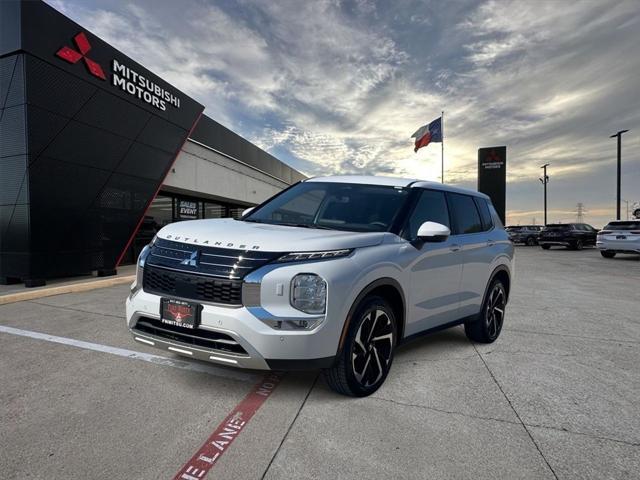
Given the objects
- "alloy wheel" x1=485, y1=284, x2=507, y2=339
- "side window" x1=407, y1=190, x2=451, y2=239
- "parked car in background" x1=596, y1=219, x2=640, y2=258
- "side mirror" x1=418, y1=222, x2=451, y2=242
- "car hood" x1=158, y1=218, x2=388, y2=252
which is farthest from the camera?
"parked car in background" x1=596, y1=219, x2=640, y2=258

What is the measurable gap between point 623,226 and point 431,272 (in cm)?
1785

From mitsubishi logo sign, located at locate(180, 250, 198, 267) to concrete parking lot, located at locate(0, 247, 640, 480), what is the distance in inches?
41.3

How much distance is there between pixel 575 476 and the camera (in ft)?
7.13

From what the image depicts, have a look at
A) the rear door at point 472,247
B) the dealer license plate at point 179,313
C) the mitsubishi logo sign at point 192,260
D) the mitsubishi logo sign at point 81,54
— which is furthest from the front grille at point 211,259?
the mitsubishi logo sign at point 81,54

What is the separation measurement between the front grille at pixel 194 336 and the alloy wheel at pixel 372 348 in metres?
0.89

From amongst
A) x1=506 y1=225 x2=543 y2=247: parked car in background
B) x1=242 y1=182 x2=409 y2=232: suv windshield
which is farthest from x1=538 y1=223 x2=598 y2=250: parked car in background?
x1=242 y1=182 x2=409 y2=232: suv windshield

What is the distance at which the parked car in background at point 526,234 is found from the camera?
101 feet

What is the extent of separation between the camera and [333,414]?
2809 mm

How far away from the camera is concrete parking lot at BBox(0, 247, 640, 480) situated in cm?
224

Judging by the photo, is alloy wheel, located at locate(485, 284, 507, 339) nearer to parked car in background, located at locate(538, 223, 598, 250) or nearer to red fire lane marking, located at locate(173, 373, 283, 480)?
red fire lane marking, located at locate(173, 373, 283, 480)

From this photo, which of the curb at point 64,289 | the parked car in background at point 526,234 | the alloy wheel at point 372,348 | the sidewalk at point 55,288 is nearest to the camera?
the alloy wheel at point 372,348

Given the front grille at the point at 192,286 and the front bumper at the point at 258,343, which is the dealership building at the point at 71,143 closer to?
the front grille at the point at 192,286

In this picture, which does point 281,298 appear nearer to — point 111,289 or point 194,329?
point 194,329

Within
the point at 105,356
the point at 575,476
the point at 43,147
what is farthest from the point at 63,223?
the point at 575,476
